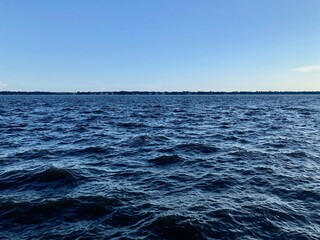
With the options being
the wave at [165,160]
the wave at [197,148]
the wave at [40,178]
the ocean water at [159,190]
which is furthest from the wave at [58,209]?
the wave at [197,148]

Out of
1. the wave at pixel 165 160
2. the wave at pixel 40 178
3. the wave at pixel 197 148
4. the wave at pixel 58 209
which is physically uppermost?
the wave at pixel 58 209

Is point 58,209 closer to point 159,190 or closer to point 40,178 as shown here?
point 40,178

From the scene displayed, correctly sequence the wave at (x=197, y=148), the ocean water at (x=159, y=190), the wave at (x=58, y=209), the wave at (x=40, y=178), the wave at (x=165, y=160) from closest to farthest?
the ocean water at (x=159, y=190), the wave at (x=58, y=209), the wave at (x=40, y=178), the wave at (x=165, y=160), the wave at (x=197, y=148)

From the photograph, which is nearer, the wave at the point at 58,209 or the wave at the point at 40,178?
the wave at the point at 58,209

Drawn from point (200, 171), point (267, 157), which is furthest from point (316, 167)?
point (200, 171)

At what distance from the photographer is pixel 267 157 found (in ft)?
58.9

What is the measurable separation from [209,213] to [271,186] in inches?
169

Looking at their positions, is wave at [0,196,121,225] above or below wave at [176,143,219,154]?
above

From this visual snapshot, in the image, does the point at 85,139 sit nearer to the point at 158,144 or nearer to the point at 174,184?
the point at 158,144

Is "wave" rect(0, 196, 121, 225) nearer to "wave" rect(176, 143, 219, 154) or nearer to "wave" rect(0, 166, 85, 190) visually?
"wave" rect(0, 166, 85, 190)

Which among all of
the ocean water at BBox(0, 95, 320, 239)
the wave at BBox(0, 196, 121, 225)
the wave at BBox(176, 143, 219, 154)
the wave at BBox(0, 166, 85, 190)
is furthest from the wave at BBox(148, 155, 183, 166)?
the wave at BBox(0, 196, 121, 225)

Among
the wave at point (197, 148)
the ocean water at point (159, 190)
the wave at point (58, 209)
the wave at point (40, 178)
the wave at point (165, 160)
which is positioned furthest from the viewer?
the wave at point (197, 148)

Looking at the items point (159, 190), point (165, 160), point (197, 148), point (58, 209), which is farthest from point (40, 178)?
point (197, 148)

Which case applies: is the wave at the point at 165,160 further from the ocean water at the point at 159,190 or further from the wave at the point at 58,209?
the wave at the point at 58,209
